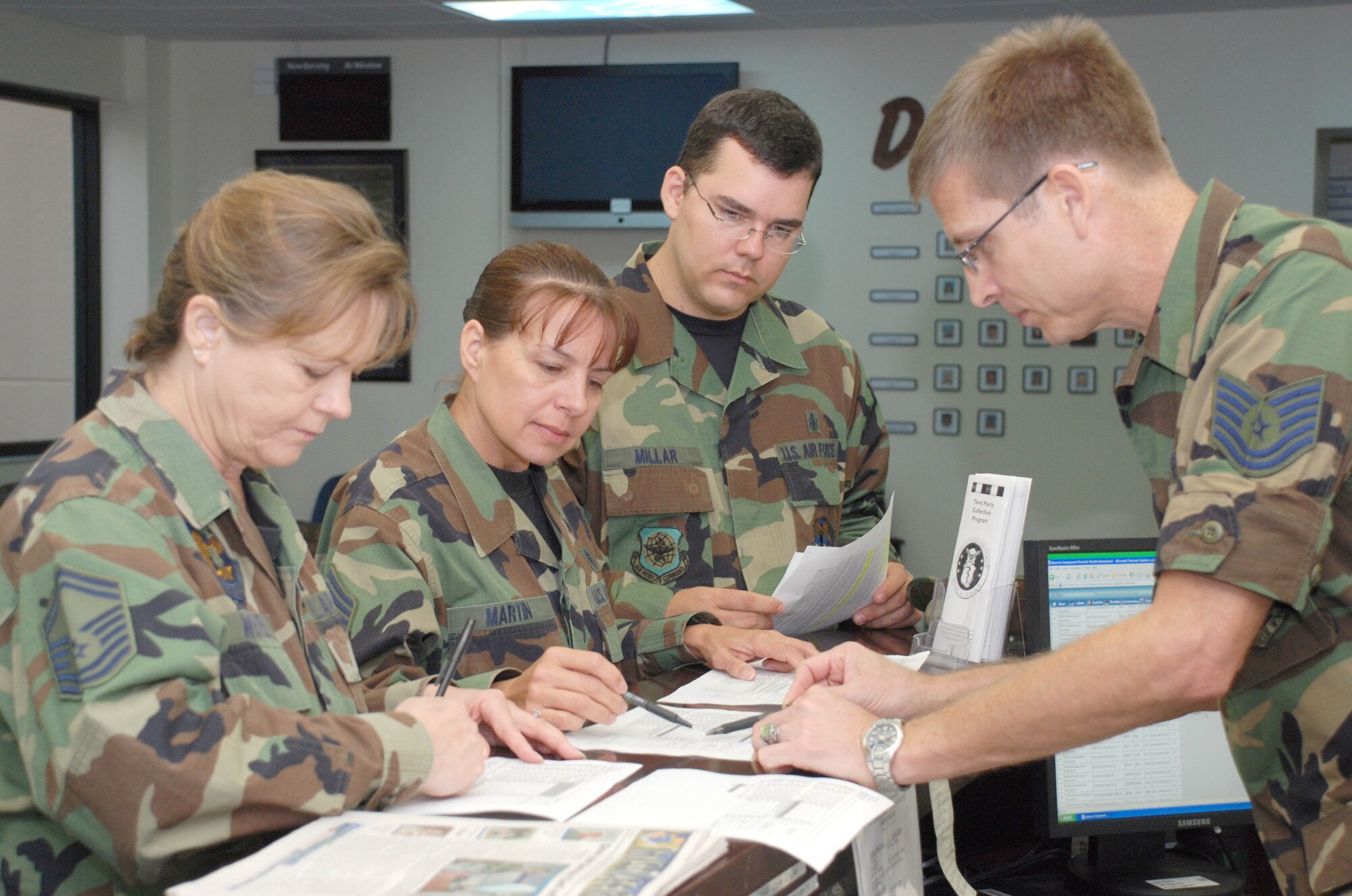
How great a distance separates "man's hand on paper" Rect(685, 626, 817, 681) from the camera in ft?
6.75

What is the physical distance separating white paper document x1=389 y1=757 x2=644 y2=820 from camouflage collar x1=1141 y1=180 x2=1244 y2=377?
30.5 inches

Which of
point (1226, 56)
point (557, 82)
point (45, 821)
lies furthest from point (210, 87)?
point (45, 821)

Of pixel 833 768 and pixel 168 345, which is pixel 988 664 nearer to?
pixel 833 768

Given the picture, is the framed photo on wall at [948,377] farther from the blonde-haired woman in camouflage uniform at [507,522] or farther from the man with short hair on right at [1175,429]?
the man with short hair on right at [1175,429]

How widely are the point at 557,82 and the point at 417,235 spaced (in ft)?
3.77

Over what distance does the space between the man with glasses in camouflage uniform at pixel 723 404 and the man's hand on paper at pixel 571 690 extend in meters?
0.71

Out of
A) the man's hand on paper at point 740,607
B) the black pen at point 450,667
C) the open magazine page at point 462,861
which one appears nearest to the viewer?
the open magazine page at point 462,861

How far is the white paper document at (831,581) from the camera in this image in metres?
2.16

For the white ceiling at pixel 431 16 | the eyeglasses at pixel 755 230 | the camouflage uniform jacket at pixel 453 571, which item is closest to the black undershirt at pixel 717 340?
the eyeglasses at pixel 755 230

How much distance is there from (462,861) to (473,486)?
2.96ft

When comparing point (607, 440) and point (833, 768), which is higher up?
point (607, 440)

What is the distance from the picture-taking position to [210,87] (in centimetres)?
729

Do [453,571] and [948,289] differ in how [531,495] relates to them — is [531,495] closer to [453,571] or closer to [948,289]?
[453,571]

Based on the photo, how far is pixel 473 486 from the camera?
200 centimetres
